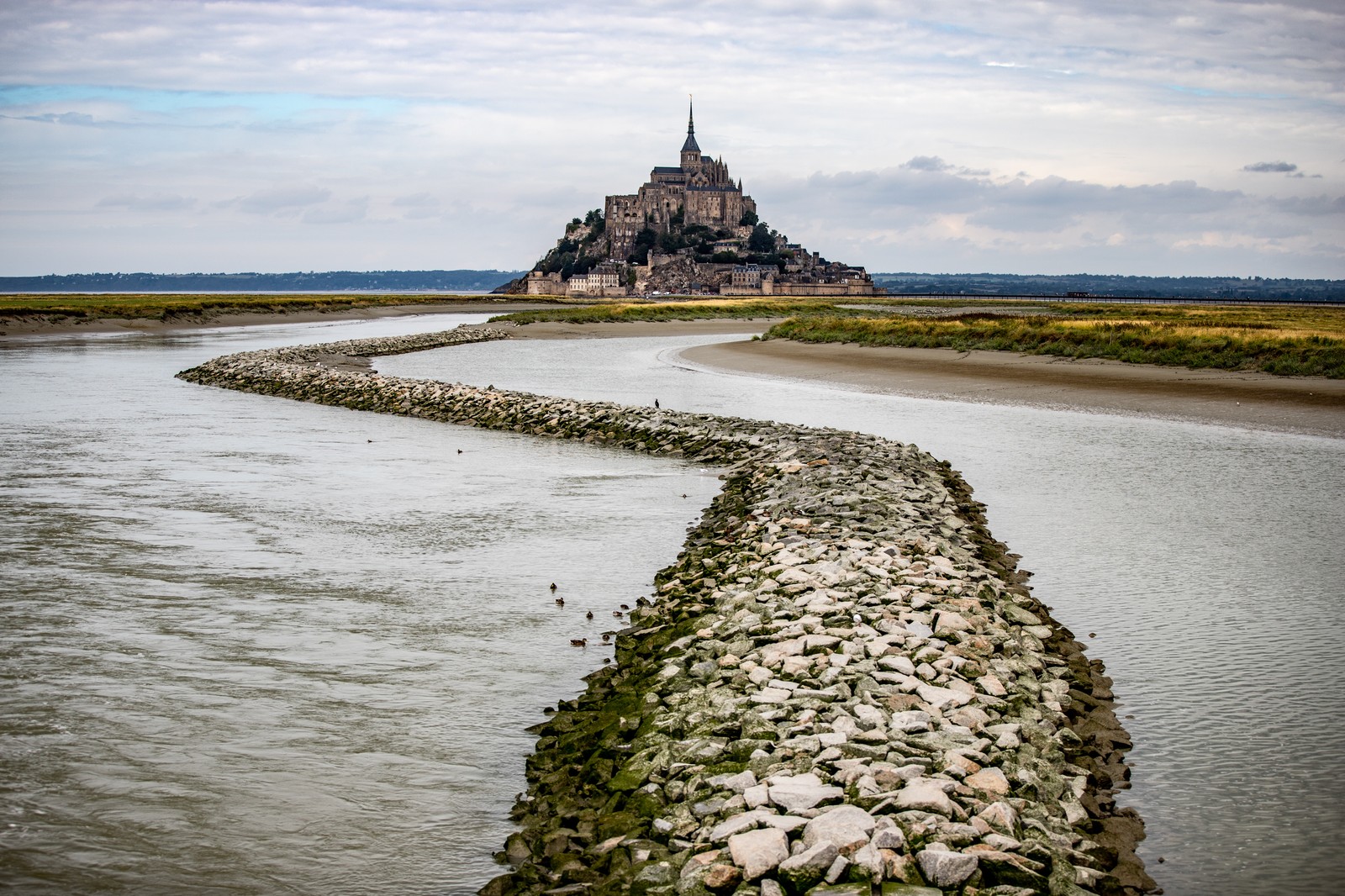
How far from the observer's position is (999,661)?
A: 7410mm

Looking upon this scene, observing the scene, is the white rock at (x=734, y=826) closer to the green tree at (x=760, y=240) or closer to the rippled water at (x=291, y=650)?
the rippled water at (x=291, y=650)

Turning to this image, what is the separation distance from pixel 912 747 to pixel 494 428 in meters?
18.4

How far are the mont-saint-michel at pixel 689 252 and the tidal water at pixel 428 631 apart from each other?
490 ft

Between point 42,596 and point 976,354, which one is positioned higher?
point 976,354

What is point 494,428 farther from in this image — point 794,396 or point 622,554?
point 622,554

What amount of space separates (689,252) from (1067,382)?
154 metres

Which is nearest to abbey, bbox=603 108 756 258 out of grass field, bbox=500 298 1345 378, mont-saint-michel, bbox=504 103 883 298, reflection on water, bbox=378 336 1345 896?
mont-saint-michel, bbox=504 103 883 298

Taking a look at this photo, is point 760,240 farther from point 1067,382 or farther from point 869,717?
point 869,717

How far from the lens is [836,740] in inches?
231

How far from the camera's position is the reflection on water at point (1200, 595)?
569 cm

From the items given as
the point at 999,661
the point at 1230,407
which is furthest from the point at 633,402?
the point at 999,661

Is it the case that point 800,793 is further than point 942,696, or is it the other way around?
point 942,696

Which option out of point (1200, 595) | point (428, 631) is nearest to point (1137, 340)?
point (1200, 595)

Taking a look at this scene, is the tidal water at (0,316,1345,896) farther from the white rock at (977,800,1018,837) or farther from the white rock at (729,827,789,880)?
the white rock at (729,827,789,880)
